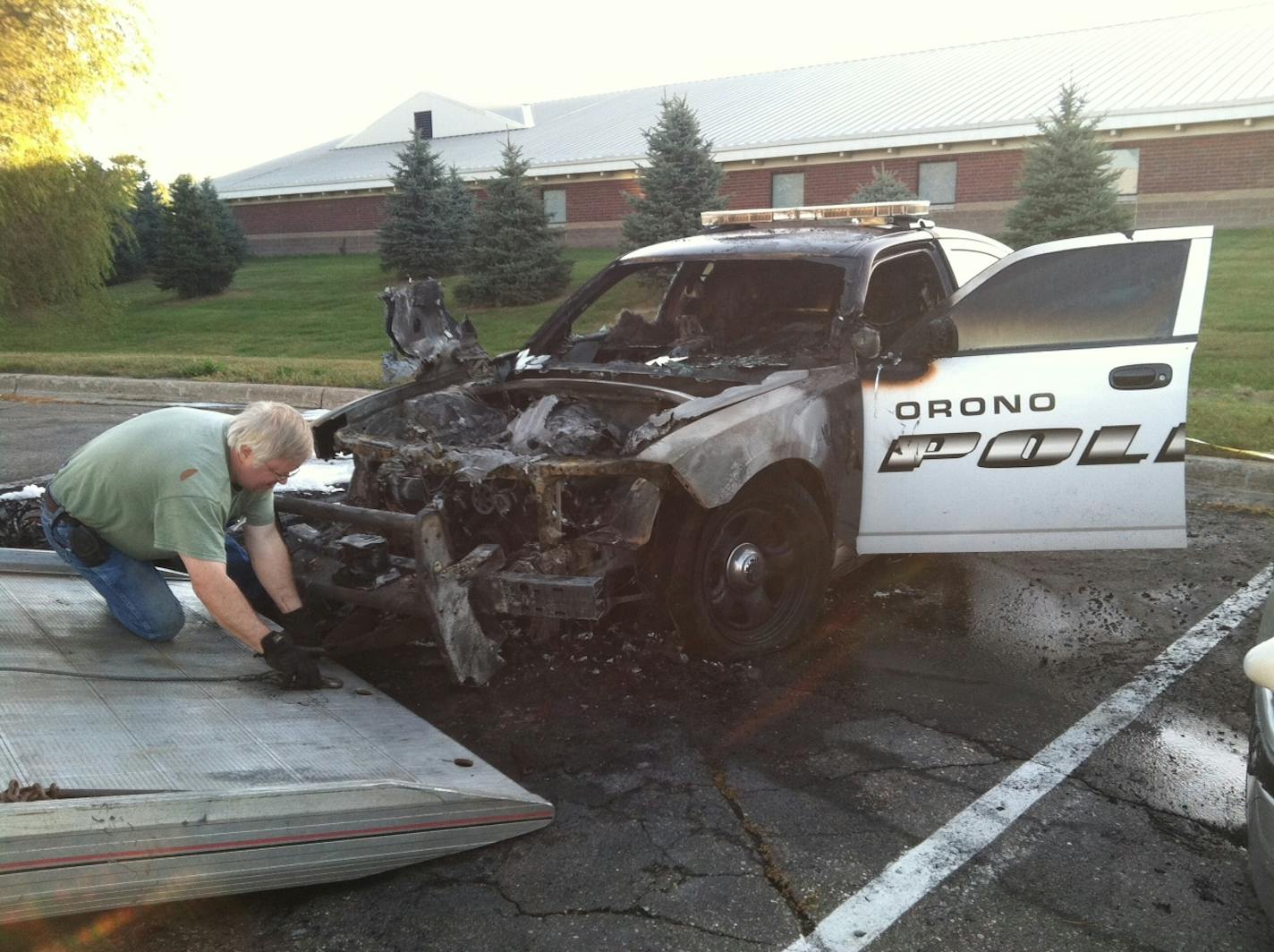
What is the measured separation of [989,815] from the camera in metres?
3.22

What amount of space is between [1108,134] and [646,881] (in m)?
20.8

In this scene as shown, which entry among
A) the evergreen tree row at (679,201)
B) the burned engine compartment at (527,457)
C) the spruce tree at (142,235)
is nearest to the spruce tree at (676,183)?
the evergreen tree row at (679,201)

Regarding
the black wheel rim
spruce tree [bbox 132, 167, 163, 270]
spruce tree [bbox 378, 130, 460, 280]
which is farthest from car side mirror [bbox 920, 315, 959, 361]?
spruce tree [bbox 132, 167, 163, 270]

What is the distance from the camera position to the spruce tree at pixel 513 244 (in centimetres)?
1870

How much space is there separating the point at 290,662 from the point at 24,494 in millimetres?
2883

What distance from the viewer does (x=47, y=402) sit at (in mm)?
11250

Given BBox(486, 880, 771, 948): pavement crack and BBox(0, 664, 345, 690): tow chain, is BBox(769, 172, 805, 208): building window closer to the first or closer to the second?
BBox(0, 664, 345, 690): tow chain

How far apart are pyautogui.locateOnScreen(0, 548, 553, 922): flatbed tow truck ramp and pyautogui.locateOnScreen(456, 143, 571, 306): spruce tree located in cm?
1546

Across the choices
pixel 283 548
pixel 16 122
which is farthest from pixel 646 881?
pixel 16 122

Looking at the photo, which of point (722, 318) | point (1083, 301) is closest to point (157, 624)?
point (722, 318)

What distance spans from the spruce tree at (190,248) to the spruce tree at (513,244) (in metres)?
10.3

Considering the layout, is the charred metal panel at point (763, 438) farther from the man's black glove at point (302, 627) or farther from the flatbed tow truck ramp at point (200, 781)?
the man's black glove at point (302, 627)

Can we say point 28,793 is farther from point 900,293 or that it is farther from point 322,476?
point 900,293

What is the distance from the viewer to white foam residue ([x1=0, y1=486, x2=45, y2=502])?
17.6ft
